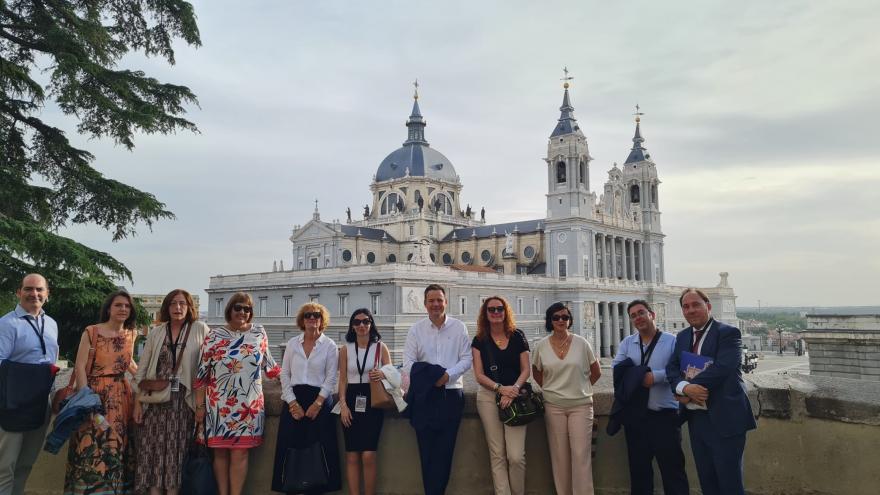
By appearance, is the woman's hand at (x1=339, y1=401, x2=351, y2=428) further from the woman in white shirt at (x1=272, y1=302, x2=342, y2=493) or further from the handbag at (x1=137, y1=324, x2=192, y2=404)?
the handbag at (x1=137, y1=324, x2=192, y2=404)

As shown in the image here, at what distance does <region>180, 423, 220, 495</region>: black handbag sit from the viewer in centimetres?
472

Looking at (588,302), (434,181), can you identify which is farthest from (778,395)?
(434,181)

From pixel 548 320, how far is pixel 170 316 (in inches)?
118

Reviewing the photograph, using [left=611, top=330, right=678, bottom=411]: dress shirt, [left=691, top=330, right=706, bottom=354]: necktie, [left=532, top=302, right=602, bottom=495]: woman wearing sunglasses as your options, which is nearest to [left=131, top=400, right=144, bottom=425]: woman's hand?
[left=532, top=302, right=602, bottom=495]: woman wearing sunglasses

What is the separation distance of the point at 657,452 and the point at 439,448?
1614 mm

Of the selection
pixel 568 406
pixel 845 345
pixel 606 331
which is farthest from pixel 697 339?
pixel 606 331

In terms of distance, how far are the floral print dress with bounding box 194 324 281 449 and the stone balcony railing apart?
1.18 ft

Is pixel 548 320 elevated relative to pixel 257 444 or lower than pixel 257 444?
elevated

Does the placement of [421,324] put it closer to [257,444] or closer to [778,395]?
[257,444]

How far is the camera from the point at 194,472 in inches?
187

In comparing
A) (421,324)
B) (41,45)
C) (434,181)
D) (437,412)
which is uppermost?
(434,181)

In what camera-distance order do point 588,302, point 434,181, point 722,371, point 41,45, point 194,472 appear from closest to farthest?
1. point 722,371
2. point 194,472
3. point 41,45
4. point 588,302
5. point 434,181

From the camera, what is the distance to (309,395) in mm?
4922

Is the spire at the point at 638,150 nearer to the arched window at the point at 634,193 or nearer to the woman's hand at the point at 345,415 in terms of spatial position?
the arched window at the point at 634,193
